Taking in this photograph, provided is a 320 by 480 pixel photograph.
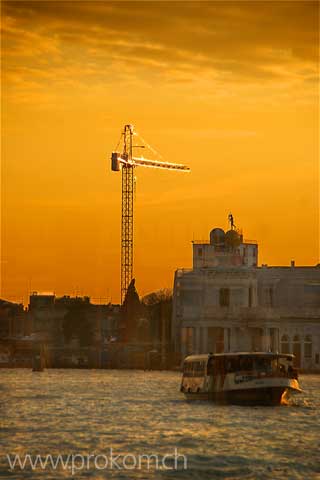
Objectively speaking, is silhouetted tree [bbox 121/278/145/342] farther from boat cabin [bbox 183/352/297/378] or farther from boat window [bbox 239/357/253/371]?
boat window [bbox 239/357/253/371]

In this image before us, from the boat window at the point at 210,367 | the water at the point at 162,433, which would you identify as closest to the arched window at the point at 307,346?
the water at the point at 162,433

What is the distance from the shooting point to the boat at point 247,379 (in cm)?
8625

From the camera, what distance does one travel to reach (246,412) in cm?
8112

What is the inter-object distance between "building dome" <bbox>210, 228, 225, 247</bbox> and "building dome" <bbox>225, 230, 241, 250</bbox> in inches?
26.2

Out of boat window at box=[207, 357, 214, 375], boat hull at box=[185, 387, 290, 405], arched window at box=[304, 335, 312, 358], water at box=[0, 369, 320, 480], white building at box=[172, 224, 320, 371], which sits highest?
white building at box=[172, 224, 320, 371]

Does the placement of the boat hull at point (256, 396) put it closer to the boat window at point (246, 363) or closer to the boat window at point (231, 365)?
the boat window at point (231, 365)

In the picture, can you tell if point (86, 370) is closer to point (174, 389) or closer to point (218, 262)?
point (218, 262)

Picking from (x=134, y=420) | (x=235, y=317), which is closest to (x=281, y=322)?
(x=235, y=317)

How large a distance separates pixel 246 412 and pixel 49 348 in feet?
315

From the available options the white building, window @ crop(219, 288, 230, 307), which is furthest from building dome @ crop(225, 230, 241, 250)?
window @ crop(219, 288, 230, 307)

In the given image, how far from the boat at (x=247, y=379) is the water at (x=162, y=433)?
1.18 m

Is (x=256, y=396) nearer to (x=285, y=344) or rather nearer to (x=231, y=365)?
(x=231, y=365)

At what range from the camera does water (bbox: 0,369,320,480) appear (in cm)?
5312

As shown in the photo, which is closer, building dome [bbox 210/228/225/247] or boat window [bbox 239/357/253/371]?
boat window [bbox 239/357/253/371]
